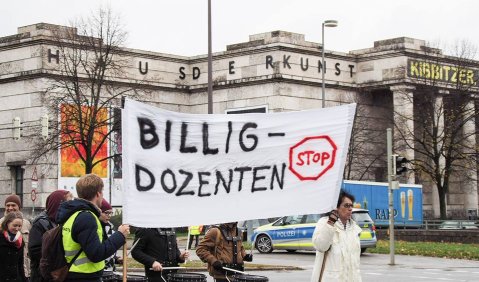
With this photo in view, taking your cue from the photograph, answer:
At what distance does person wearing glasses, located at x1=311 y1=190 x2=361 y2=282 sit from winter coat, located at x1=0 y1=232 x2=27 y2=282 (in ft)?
12.7

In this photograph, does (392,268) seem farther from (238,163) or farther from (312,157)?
(238,163)

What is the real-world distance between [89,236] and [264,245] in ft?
95.1

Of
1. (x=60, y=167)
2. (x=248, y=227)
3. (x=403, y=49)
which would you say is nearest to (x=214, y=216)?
(x=248, y=227)

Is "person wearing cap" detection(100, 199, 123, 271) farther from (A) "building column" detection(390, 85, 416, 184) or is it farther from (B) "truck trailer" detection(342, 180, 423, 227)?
(A) "building column" detection(390, 85, 416, 184)

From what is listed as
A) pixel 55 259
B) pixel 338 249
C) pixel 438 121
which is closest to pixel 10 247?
pixel 55 259

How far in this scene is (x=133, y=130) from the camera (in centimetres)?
950

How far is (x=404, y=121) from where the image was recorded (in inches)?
2753

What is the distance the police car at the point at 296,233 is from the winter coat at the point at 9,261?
76.7 feet

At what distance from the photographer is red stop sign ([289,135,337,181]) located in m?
10.3

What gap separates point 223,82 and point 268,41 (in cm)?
442

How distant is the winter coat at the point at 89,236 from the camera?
8539mm

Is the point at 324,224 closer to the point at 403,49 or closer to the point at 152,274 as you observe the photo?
the point at 152,274

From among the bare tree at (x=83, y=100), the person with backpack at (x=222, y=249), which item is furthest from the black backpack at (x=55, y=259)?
the bare tree at (x=83, y=100)

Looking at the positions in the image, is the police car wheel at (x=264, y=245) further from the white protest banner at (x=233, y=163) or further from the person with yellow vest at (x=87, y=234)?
the person with yellow vest at (x=87, y=234)
